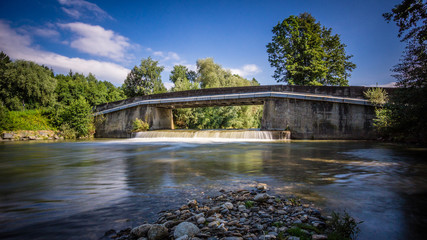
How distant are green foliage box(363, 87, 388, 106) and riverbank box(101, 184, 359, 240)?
49.8ft

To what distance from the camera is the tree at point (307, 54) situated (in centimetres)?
2633

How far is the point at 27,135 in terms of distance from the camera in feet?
76.3

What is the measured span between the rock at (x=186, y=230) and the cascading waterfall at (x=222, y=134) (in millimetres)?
14682

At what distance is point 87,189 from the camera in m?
4.16

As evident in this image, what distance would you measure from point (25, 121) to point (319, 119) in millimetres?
30260

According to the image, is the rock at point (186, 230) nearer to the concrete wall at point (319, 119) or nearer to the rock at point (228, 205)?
the rock at point (228, 205)

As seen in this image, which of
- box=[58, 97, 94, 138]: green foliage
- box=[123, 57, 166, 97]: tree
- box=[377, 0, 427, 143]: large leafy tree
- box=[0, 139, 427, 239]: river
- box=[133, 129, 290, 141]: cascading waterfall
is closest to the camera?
box=[0, 139, 427, 239]: river

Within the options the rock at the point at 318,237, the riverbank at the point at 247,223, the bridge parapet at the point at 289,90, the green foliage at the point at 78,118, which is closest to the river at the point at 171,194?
the riverbank at the point at 247,223

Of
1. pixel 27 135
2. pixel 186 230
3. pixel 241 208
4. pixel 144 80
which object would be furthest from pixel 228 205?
pixel 144 80

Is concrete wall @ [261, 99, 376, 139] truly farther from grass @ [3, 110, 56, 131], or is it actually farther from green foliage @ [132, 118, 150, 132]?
grass @ [3, 110, 56, 131]

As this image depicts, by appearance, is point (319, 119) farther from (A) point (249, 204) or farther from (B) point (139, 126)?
(B) point (139, 126)

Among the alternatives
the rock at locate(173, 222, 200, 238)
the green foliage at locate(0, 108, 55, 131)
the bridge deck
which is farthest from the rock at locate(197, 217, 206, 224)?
the green foliage at locate(0, 108, 55, 131)

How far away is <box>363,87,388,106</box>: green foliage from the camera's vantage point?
47.7 feet

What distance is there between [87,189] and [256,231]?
3.44 meters
